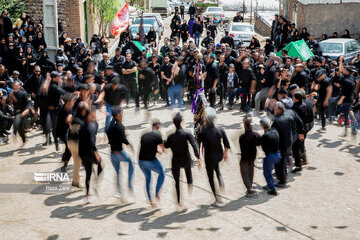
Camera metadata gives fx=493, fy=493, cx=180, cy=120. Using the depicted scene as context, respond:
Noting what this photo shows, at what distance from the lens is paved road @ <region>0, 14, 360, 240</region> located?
7.66 meters

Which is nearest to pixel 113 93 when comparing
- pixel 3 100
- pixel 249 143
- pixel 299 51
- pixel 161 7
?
pixel 3 100

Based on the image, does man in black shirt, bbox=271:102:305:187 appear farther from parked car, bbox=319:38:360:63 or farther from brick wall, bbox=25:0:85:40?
brick wall, bbox=25:0:85:40

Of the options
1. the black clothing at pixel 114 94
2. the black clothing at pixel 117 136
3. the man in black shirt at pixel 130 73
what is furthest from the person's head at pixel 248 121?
the man in black shirt at pixel 130 73

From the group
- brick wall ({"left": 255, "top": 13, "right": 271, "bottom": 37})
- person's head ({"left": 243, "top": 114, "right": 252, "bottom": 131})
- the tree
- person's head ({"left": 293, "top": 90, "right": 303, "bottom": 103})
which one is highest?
the tree

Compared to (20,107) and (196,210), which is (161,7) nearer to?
(20,107)

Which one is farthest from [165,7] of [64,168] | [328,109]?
[64,168]

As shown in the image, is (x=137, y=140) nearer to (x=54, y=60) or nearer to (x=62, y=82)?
(x=62, y=82)

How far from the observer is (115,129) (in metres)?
8.56

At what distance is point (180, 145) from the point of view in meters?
8.30

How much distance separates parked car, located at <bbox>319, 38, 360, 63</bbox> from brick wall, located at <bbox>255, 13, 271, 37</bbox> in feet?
42.7

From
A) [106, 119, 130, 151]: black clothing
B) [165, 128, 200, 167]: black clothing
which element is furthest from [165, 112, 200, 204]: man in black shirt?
[106, 119, 130, 151]: black clothing

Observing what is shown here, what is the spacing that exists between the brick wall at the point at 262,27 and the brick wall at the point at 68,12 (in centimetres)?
1459

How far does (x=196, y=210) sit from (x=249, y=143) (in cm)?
149

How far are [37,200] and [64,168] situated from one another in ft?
4.72
